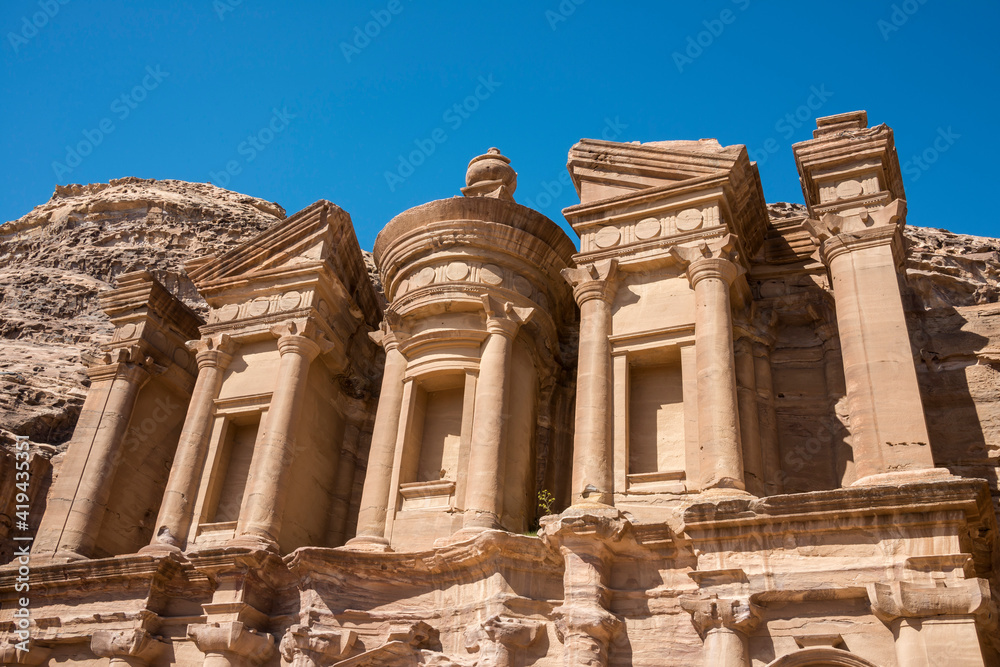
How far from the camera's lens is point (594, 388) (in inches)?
603

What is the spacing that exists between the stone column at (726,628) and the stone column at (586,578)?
140cm

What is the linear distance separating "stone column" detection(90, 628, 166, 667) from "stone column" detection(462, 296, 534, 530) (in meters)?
6.16

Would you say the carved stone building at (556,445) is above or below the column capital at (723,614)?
above

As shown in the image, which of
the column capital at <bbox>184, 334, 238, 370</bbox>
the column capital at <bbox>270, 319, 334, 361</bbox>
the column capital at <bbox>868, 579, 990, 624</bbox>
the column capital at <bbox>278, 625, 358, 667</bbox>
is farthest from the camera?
the column capital at <bbox>184, 334, 238, 370</bbox>

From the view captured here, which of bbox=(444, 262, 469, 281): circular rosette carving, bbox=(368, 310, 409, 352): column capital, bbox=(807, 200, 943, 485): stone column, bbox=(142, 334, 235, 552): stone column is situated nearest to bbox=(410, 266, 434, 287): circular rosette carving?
bbox=(444, 262, 469, 281): circular rosette carving

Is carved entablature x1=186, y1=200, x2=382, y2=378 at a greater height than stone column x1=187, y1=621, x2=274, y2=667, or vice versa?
carved entablature x1=186, y1=200, x2=382, y2=378

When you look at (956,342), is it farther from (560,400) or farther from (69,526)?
(69,526)

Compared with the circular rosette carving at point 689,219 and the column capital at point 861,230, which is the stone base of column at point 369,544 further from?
the column capital at point 861,230

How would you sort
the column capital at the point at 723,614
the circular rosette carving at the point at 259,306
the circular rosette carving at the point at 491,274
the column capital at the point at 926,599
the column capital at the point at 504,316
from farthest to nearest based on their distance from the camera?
the circular rosette carving at the point at 259,306, the circular rosette carving at the point at 491,274, the column capital at the point at 504,316, the column capital at the point at 723,614, the column capital at the point at 926,599

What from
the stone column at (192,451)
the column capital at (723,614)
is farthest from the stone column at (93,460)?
the column capital at (723,614)

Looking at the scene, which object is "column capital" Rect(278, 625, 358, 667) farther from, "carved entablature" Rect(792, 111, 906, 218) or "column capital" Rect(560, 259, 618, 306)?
"carved entablature" Rect(792, 111, 906, 218)

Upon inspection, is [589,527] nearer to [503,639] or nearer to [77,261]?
[503,639]

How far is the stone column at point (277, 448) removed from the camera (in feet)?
54.4

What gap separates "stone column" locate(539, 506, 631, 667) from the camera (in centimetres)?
1274
